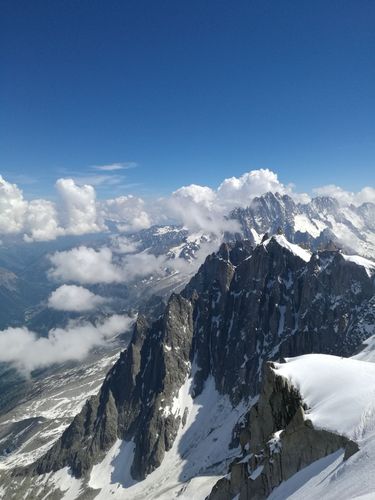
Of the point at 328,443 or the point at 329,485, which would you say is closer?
the point at 329,485

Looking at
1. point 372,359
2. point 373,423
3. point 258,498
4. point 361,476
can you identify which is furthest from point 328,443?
point 372,359

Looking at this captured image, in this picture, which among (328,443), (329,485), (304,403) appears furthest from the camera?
(304,403)

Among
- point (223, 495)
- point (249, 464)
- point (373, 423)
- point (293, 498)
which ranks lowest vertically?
point (223, 495)

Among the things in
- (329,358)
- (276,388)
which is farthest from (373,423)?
(329,358)

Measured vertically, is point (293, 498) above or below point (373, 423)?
below

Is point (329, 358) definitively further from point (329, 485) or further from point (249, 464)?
point (329, 485)

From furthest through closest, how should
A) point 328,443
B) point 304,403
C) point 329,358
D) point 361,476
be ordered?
point 329,358 < point 304,403 < point 328,443 < point 361,476

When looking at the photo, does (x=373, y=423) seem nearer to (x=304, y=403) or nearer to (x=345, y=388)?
(x=345, y=388)
